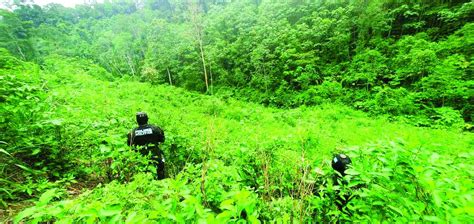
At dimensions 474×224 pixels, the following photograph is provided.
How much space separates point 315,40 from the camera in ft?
57.5

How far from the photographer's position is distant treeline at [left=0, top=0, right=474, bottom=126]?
10375 millimetres

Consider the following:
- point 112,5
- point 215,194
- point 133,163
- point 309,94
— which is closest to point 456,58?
point 309,94

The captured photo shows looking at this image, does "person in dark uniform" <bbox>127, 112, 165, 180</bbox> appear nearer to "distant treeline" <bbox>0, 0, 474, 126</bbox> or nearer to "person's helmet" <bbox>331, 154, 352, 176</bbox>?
"distant treeline" <bbox>0, 0, 474, 126</bbox>

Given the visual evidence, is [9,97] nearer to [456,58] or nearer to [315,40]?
[456,58]

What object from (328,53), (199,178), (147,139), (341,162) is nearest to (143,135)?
(147,139)

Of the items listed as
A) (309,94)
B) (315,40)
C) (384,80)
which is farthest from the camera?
(315,40)

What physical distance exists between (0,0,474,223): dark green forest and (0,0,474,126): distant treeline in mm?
106

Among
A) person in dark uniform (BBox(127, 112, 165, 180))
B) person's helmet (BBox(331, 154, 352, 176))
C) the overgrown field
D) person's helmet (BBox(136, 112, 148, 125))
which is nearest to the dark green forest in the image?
the overgrown field

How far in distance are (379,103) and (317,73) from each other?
19.2 feet

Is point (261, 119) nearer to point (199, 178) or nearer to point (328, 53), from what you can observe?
point (328, 53)

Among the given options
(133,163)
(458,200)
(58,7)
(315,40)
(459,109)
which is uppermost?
(58,7)

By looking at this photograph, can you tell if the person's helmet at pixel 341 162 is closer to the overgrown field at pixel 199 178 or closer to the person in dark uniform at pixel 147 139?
the overgrown field at pixel 199 178

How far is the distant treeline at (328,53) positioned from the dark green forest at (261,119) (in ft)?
0.35

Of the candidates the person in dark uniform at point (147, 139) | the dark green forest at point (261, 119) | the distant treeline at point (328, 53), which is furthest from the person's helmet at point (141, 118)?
the distant treeline at point (328, 53)
